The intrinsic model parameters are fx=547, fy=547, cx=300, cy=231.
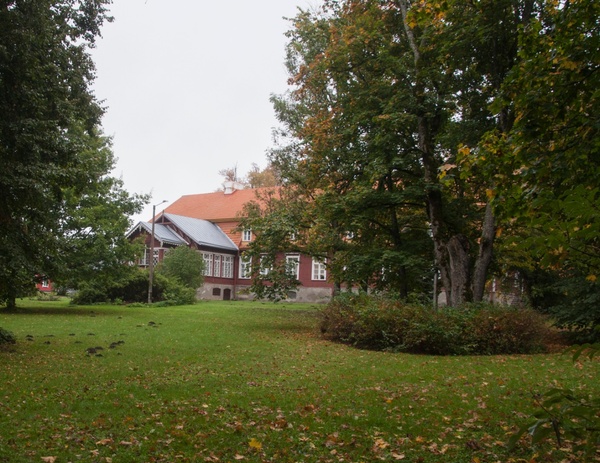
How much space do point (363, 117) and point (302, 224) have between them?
15.6ft

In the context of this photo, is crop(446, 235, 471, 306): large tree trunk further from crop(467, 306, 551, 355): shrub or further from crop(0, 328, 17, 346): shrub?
crop(0, 328, 17, 346): shrub

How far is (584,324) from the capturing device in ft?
51.9

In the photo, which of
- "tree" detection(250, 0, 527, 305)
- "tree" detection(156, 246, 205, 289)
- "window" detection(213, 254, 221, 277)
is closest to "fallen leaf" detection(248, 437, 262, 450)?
"tree" detection(250, 0, 527, 305)

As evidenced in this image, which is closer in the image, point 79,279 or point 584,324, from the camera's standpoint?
point 584,324

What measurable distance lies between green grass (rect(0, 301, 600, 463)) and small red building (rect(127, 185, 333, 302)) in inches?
1176

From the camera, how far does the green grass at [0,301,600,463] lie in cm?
549

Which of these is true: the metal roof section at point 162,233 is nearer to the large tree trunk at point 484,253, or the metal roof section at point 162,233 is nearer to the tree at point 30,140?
the large tree trunk at point 484,253

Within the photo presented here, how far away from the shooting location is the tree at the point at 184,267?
124 feet

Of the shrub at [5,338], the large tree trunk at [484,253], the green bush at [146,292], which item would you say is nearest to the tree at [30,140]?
the shrub at [5,338]

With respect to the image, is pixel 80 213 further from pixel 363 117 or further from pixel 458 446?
pixel 458 446

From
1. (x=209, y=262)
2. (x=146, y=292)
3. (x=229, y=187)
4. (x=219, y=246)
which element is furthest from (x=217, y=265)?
(x=146, y=292)

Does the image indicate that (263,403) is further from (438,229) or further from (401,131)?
(401,131)

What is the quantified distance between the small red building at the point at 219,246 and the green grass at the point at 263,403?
29.9 meters

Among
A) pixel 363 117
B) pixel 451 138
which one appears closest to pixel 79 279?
pixel 363 117
